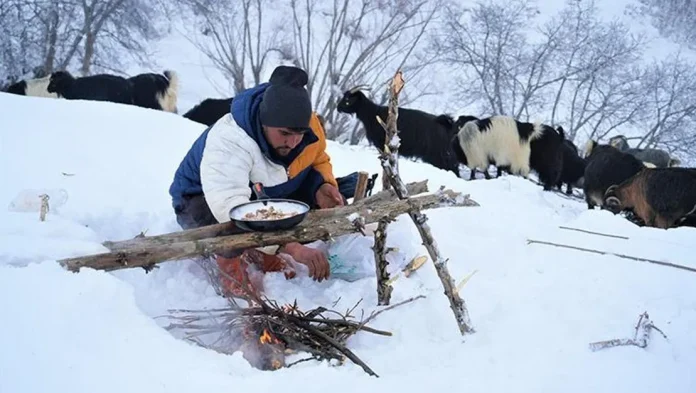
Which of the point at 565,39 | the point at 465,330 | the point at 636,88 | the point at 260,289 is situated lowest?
the point at 260,289

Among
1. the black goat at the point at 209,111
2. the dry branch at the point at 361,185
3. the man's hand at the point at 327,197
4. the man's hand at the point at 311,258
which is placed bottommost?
the black goat at the point at 209,111

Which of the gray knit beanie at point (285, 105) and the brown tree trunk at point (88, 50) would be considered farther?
the brown tree trunk at point (88, 50)

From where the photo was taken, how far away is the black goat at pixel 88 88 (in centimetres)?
1040

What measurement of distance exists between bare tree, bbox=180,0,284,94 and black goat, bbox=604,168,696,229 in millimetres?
11464

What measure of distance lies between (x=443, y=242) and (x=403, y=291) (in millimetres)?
774

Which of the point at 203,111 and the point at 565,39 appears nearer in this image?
the point at 203,111

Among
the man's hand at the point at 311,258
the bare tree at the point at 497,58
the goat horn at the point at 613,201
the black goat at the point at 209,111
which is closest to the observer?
the man's hand at the point at 311,258

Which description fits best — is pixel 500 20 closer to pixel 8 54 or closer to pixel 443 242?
pixel 8 54

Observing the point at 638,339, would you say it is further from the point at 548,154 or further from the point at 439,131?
the point at 439,131

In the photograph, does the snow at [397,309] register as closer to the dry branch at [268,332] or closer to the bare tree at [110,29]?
the dry branch at [268,332]

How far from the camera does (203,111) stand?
388 inches

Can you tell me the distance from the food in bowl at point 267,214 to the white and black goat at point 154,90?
9415mm

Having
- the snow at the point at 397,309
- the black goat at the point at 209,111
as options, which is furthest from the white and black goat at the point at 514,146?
the snow at the point at 397,309

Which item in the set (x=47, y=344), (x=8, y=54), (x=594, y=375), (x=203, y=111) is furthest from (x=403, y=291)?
(x=8, y=54)
